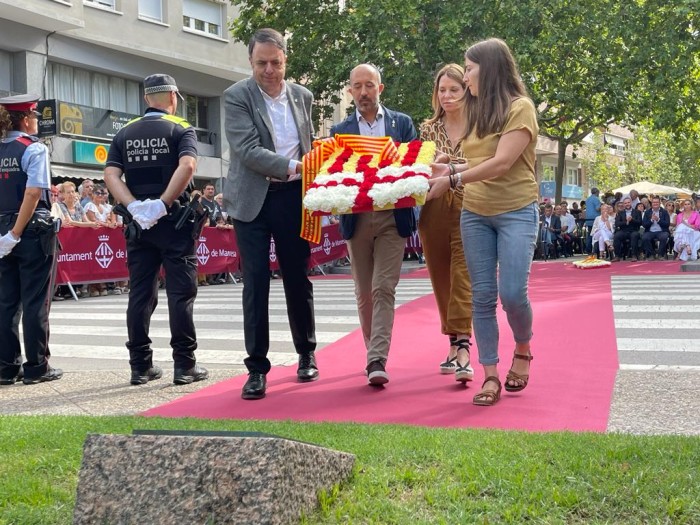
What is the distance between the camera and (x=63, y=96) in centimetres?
2847

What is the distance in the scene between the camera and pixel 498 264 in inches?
227

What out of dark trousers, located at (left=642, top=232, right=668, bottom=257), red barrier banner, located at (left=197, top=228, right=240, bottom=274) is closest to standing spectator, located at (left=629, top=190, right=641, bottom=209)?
dark trousers, located at (left=642, top=232, right=668, bottom=257)

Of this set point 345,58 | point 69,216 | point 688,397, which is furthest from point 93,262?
point 345,58

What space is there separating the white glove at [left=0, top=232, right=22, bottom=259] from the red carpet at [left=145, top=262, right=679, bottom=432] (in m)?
1.87

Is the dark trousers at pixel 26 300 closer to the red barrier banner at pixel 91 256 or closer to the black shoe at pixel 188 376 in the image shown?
the black shoe at pixel 188 376

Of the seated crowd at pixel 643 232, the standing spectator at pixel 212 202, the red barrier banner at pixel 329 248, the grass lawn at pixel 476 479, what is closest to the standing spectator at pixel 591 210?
the seated crowd at pixel 643 232

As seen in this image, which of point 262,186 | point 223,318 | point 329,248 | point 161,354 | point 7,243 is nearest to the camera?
point 262,186

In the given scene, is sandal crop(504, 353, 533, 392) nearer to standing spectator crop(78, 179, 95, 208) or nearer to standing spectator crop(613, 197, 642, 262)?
standing spectator crop(78, 179, 95, 208)

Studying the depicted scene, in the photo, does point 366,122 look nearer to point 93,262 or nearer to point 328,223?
point 93,262

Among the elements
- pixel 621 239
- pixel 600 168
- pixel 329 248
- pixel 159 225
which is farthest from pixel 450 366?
pixel 600 168

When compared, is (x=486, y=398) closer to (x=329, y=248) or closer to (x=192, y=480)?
(x=192, y=480)

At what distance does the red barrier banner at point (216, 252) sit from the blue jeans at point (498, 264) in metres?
13.2

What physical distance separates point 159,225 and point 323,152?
1.40 m

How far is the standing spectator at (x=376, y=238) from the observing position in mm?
6148
